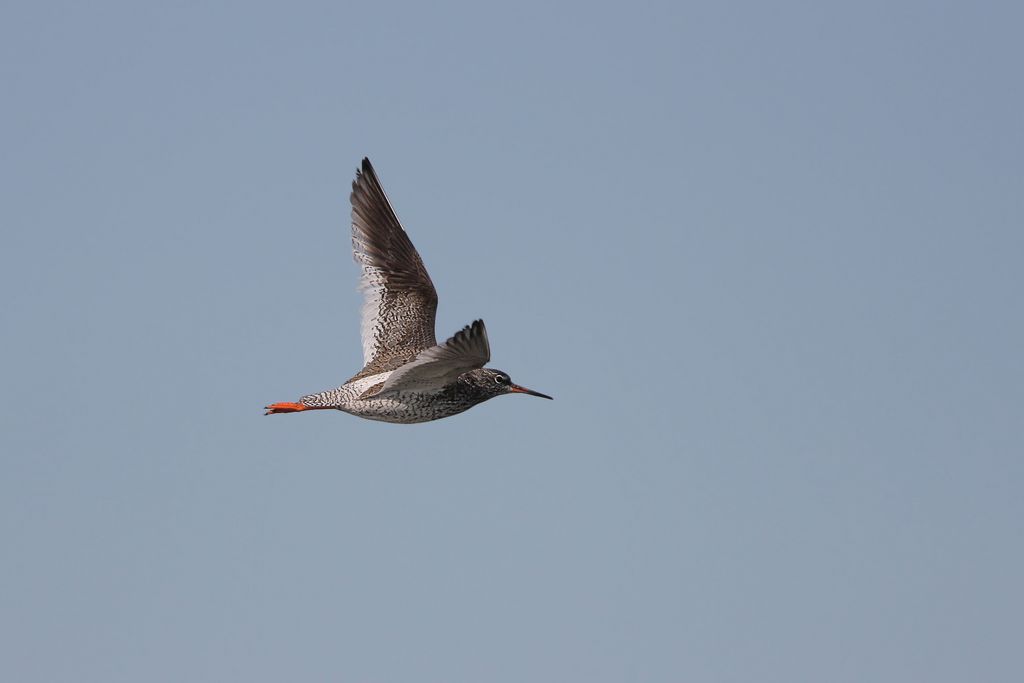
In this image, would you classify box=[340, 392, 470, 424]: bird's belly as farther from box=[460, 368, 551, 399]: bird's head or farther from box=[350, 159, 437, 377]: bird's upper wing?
box=[350, 159, 437, 377]: bird's upper wing

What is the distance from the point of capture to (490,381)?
63.2 feet

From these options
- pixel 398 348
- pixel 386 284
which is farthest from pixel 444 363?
pixel 386 284

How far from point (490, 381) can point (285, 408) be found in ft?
10.3

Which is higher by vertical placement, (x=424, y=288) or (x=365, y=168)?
(x=365, y=168)

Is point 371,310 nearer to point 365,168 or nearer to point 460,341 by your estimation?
point 365,168

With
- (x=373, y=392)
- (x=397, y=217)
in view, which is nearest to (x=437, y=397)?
(x=373, y=392)

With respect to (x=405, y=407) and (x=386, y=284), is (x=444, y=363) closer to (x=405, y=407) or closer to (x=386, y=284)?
(x=405, y=407)

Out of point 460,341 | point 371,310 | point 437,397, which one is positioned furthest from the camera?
point 371,310

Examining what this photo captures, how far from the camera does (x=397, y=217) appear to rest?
21953mm

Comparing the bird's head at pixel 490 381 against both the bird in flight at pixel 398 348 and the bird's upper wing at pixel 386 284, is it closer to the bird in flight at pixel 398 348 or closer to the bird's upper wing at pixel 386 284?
the bird in flight at pixel 398 348

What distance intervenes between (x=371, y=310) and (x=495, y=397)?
2.81 metres

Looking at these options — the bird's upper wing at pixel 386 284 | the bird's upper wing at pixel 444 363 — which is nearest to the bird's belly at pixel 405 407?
the bird's upper wing at pixel 444 363

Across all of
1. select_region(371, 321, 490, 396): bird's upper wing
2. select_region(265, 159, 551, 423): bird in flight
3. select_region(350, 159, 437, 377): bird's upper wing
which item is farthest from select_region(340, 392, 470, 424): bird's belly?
select_region(350, 159, 437, 377): bird's upper wing

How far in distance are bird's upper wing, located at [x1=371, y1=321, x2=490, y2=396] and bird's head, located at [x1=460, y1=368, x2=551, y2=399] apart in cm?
63
